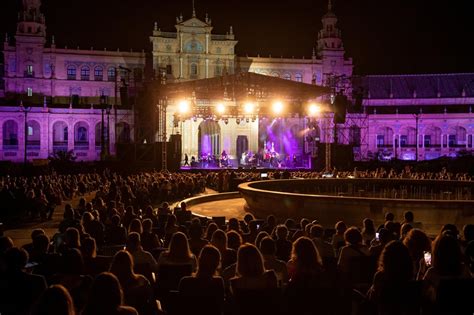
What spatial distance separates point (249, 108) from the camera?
38219mm

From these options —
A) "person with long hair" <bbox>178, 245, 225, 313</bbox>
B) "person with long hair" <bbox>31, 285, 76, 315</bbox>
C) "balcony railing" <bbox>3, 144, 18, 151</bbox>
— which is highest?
"balcony railing" <bbox>3, 144, 18, 151</bbox>

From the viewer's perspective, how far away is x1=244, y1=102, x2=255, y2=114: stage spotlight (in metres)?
36.9

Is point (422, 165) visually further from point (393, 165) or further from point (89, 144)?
point (89, 144)

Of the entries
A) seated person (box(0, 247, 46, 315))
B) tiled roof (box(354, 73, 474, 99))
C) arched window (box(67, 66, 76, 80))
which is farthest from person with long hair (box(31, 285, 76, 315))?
tiled roof (box(354, 73, 474, 99))

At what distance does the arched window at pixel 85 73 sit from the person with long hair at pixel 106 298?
76.3 m

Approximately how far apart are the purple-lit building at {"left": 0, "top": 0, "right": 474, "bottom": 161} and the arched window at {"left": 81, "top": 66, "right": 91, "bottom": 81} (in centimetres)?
16

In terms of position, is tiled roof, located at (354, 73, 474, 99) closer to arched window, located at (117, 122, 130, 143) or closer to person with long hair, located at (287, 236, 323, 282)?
arched window, located at (117, 122, 130, 143)

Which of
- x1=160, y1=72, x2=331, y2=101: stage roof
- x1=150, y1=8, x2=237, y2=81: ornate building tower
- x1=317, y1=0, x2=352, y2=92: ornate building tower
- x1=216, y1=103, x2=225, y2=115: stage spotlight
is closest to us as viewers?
x1=160, y1=72, x2=331, y2=101: stage roof

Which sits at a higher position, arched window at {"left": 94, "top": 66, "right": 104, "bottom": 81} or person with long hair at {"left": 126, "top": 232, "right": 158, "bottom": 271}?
arched window at {"left": 94, "top": 66, "right": 104, "bottom": 81}

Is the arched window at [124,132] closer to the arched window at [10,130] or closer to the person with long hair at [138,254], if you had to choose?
the arched window at [10,130]

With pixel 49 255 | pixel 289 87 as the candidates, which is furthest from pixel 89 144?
pixel 49 255

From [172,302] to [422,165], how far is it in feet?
144

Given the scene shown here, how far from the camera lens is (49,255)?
275 inches

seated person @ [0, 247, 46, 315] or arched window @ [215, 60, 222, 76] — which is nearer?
seated person @ [0, 247, 46, 315]
